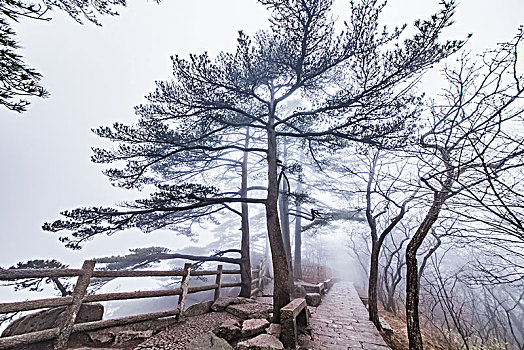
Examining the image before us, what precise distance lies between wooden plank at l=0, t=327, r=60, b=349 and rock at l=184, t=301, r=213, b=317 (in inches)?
102

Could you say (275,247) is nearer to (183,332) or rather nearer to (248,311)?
(248,311)

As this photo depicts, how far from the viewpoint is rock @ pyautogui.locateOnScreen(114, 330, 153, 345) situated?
3564mm

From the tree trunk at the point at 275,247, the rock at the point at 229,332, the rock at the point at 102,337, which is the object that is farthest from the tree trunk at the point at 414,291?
the rock at the point at 102,337

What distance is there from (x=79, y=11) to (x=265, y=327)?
6.03m

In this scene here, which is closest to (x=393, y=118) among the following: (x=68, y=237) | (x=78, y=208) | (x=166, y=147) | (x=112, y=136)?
(x=166, y=147)

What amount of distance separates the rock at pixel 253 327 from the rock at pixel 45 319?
2463mm

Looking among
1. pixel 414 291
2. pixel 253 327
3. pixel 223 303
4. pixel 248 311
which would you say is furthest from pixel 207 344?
pixel 414 291

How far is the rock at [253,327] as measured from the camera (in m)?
3.87

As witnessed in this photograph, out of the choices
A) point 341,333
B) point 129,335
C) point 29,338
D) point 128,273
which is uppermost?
point 128,273

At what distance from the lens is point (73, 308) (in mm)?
3238

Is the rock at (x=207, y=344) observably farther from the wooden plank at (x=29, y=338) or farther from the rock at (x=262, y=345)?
the wooden plank at (x=29, y=338)

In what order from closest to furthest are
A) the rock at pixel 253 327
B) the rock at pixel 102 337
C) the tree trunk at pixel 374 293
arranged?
the rock at pixel 102 337, the rock at pixel 253 327, the tree trunk at pixel 374 293

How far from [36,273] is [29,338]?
0.78 m

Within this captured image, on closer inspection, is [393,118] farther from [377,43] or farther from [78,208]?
[78,208]
